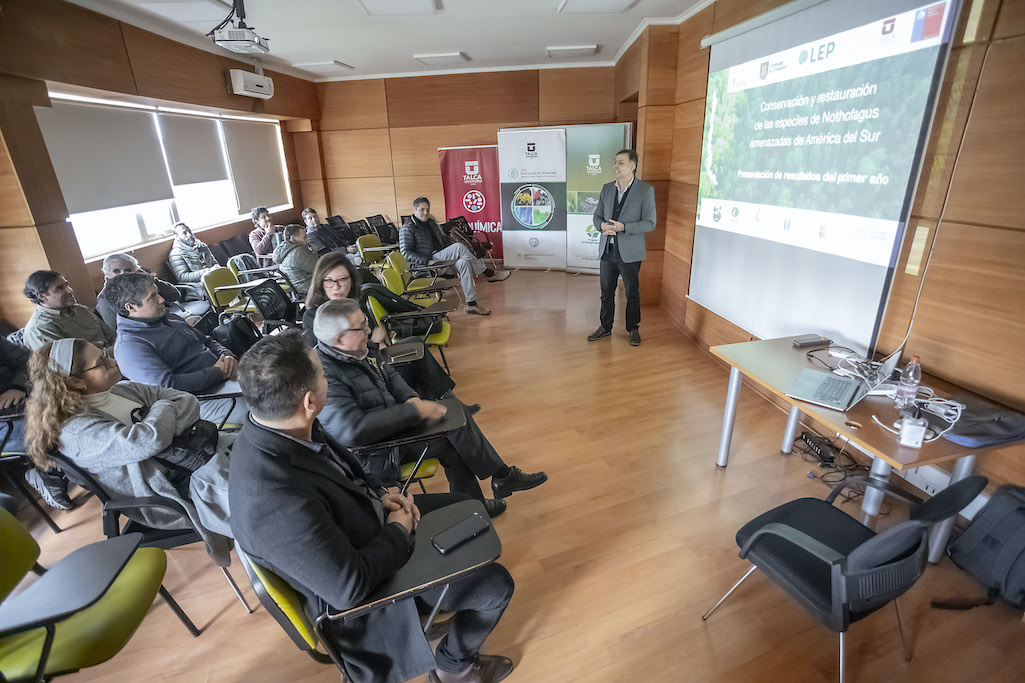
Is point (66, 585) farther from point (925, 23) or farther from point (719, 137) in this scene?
point (719, 137)

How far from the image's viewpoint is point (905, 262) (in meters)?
2.41

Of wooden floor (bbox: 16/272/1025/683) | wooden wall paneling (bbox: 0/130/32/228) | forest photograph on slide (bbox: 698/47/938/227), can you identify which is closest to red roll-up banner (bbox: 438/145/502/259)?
forest photograph on slide (bbox: 698/47/938/227)

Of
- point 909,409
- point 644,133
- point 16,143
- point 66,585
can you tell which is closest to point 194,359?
point 66,585

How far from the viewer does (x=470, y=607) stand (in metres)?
1.56

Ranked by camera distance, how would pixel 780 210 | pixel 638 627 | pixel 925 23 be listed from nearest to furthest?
pixel 638 627 < pixel 925 23 < pixel 780 210

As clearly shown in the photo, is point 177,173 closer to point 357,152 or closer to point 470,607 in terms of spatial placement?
point 357,152

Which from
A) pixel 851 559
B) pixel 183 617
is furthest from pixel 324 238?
pixel 851 559

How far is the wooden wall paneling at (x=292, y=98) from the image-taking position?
23.2ft

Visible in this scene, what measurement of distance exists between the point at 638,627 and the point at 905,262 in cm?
221

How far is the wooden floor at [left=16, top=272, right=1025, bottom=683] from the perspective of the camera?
5.89 feet

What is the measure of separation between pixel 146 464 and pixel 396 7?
4.34 meters

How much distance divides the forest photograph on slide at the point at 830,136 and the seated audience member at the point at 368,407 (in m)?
2.41

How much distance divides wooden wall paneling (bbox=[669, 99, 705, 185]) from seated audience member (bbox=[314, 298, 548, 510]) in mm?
3485

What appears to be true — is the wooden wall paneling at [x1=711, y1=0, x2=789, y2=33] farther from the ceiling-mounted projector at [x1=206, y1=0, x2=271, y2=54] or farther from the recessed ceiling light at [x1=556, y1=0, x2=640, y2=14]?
the ceiling-mounted projector at [x1=206, y1=0, x2=271, y2=54]
